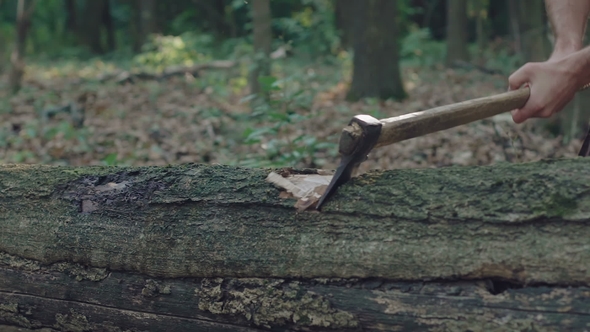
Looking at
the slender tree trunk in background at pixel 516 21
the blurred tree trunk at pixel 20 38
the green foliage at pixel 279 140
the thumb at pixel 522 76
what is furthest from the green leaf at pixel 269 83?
the slender tree trunk in background at pixel 516 21

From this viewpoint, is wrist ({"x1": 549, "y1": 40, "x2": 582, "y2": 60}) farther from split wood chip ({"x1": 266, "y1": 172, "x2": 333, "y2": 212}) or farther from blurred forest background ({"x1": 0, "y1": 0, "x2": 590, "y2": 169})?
split wood chip ({"x1": 266, "y1": 172, "x2": 333, "y2": 212})

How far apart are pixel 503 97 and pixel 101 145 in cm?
460

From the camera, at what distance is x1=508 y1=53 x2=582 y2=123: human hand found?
2.16 m

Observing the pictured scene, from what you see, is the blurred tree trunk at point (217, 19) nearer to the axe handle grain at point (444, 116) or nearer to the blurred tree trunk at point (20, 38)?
the blurred tree trunk at point (20, 38)

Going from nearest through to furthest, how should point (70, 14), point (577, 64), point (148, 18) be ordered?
point (577, 64) → point (148, 18) → point (70, 14)

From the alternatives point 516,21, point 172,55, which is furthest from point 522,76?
point 172,55

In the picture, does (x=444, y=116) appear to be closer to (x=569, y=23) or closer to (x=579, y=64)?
(x=579, y=64)

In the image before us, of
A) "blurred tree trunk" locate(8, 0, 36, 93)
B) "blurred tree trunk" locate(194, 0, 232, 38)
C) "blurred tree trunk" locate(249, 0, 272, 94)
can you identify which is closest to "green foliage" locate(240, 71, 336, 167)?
"blurred tree trunk" locate(249, 0, 272, 94)

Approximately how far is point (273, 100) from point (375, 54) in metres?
4.43

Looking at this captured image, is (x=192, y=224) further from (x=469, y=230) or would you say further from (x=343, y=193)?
(x=469, y=230)

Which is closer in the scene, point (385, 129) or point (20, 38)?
point (385, 129)

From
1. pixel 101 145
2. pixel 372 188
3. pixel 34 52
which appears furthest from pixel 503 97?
pixel 34 52

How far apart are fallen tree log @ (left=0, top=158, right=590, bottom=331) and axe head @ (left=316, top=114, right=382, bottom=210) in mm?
38

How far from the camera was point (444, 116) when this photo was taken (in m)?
1.90
